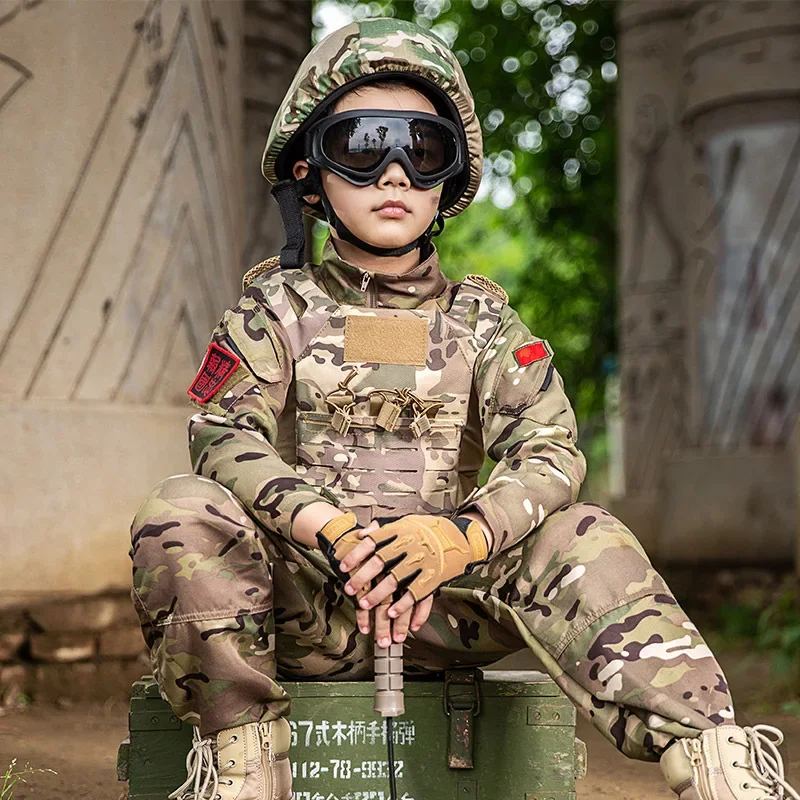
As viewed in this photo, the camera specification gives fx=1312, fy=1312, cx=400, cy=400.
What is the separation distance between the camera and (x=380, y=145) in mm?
2434

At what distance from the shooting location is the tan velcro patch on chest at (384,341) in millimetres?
2445

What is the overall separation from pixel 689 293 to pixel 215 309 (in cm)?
311

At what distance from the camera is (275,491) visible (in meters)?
2.16

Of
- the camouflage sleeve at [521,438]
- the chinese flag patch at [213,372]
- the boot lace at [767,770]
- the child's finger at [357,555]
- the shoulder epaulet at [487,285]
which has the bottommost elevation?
the boot lace at [767,770]

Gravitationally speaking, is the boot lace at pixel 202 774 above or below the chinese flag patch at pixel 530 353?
below

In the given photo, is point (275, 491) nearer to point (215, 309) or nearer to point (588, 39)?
point (215, 309)

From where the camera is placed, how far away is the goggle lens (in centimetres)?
244

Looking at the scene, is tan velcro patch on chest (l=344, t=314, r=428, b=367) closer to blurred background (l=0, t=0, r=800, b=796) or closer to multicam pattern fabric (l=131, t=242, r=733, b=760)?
multicam pattern fabric (l=131, t=242, r=733, b=760)

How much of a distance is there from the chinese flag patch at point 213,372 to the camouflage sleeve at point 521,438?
0.46 m

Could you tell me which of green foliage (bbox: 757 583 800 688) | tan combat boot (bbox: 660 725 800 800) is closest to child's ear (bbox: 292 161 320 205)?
tan combat boot (bbox: 660 725 800 800)

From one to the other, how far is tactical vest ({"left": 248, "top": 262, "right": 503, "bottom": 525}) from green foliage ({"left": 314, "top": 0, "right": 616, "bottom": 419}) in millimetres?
8713

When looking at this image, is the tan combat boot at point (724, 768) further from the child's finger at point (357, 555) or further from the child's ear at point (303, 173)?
the child's ear at point (303, 173)

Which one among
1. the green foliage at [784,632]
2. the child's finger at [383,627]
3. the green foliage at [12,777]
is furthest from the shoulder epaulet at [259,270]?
the green foliage at [784,632]

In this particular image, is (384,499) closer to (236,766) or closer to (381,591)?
(381,591)
